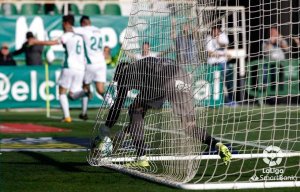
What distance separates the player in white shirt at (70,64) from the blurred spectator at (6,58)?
417 centimetres

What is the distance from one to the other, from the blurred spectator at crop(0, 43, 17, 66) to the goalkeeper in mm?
13066

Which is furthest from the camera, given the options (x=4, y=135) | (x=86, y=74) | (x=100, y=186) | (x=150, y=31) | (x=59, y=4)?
(x=59, y=4)

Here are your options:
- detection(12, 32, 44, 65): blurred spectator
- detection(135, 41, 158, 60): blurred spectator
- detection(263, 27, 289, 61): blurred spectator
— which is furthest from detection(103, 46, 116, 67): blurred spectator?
detection(135, 41, 158, 60): blurred spectator

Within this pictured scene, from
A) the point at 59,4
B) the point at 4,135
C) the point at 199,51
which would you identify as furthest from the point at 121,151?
the point at 59,4

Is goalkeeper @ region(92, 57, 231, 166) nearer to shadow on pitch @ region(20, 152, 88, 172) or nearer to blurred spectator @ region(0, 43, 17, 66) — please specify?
shadow on pitch @ region(20, 152, 88, 172)

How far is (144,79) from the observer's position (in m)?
10.6

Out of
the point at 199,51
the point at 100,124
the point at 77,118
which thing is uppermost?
the point at 199,51

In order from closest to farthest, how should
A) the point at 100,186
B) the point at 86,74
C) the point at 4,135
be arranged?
the point at 100,186 → the point at 4,135 → the point at 86,74

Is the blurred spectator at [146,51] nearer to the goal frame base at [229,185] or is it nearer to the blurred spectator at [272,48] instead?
the blurred spectator at [272,48]

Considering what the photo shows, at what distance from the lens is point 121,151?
1111cm

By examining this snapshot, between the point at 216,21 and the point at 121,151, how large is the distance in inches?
96.5

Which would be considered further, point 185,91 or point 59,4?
point 59,4

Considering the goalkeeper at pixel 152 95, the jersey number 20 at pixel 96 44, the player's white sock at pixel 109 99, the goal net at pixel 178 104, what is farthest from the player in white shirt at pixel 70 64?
the goalkeeper at pixel 152 95

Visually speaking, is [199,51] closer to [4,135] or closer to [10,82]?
[4,135]
